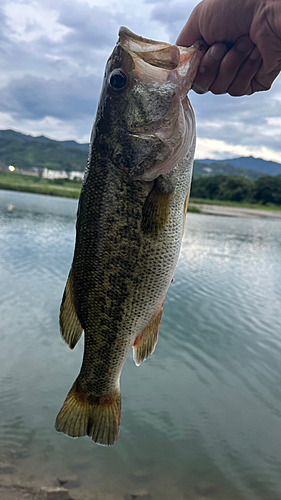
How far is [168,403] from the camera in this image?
4457 mm

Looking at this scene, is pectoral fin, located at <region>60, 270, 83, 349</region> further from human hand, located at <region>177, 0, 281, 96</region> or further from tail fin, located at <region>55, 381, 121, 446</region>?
human hand, located at <region>177, 0, 281, 96</region>

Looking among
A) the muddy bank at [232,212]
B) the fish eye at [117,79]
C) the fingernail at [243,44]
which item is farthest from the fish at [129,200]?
the muddy bank at [232,212]

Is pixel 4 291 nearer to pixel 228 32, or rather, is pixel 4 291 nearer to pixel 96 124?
pixel 96 124

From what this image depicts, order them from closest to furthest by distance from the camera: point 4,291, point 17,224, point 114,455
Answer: point 114,455 → point 4,291 → point 17,224

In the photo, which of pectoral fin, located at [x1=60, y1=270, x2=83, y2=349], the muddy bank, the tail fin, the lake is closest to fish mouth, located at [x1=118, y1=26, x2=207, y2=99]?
pectoral fin, located at [x1=60, y1=270, x2=83, y2=349]

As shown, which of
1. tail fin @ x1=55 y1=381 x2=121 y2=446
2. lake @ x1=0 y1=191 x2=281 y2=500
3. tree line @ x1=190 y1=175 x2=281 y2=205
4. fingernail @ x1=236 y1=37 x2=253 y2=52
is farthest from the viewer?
tree line @ x1=190 y1=175 x2=281 y2=205

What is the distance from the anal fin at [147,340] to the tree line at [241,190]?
7272 cm

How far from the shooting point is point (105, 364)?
2.15 metres

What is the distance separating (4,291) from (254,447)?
19.2 feet

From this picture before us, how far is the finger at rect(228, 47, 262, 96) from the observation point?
2223mm

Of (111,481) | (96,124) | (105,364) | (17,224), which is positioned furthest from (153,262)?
(17,224)

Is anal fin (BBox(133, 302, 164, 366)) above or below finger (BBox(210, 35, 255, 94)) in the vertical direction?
below

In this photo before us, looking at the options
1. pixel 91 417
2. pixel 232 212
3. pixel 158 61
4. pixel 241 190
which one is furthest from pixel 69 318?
pixel 241 190

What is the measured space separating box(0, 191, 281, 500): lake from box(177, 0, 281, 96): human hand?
136 inches
